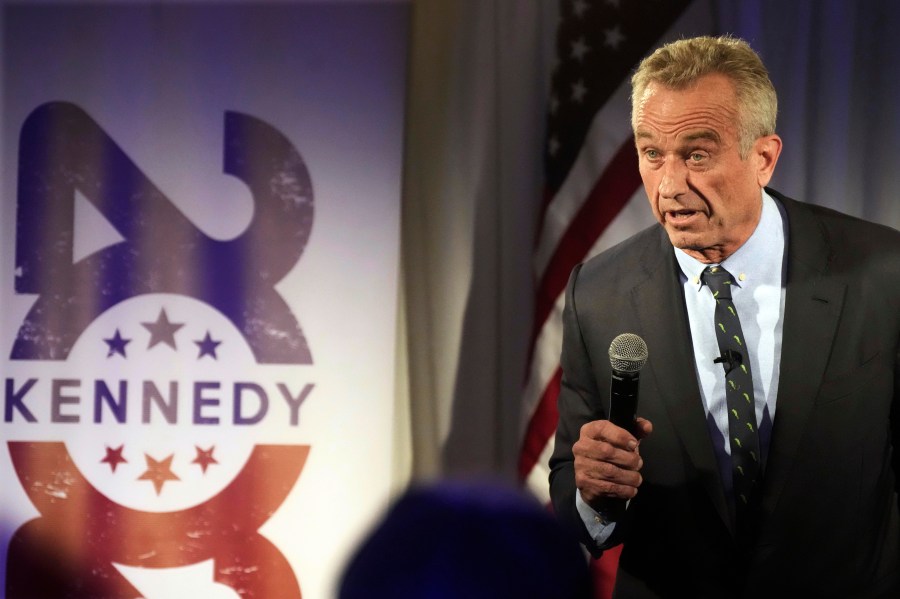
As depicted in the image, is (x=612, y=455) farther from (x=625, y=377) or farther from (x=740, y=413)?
(x=740, y=413)

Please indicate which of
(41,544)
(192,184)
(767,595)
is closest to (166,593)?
(41,544)

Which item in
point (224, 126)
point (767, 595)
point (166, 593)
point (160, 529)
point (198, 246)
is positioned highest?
point (224, 126)

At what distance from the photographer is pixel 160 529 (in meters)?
3.33

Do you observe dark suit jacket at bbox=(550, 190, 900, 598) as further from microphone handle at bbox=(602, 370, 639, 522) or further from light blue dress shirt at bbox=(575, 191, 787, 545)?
microphone handle at bbox=(602, 370, 639, 522)

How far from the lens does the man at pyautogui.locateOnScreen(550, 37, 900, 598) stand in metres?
1.65

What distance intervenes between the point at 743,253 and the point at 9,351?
2.49 m

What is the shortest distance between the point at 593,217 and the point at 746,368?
1.48 meters

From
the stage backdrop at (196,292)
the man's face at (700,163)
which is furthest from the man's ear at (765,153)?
the stage backdrop at (196,292)

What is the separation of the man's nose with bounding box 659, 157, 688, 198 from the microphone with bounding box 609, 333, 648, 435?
327mm

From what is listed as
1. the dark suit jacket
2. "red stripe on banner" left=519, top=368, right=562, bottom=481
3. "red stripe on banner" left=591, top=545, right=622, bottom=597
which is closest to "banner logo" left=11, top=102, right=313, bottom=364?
"red stripe on banner" left=519, top=368, right=562, bottom=481

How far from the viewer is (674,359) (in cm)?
173

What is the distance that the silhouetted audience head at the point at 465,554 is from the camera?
83cm

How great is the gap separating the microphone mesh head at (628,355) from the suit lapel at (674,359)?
28 cm

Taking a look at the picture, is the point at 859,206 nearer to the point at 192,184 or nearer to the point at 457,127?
the point at 457,127
